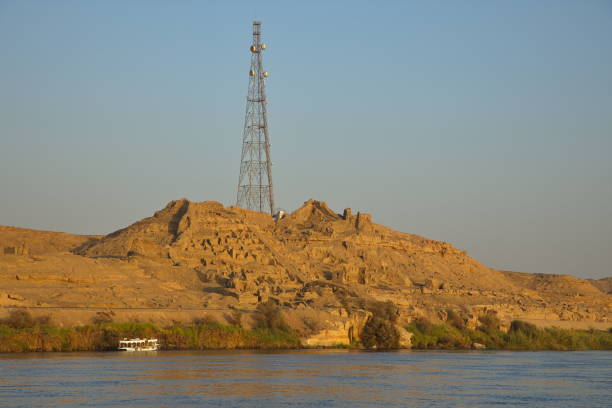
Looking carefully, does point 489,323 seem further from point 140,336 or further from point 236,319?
point 140,336

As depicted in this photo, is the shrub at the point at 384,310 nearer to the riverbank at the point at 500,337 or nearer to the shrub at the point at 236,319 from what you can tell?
the riverbank at the point at 500,337

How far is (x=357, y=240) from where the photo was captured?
107688 mm

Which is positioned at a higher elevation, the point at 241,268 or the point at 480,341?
the point at 241,268

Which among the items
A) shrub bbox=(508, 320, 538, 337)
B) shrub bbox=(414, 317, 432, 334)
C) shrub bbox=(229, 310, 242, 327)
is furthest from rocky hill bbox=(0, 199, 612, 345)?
shrub bbox=(508, 320, 538, 337)

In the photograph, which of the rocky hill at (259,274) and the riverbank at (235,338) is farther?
the rocky hill at (259,274)

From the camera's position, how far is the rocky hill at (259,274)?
72000 mm

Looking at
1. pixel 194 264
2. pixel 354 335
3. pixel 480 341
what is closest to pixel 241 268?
pixel 194 264

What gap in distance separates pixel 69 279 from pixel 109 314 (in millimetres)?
9570

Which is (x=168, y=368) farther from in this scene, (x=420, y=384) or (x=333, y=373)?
(x=420, y=384)

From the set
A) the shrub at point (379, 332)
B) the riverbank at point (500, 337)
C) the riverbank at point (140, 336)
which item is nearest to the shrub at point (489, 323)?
the riverbank at point (500, 337)

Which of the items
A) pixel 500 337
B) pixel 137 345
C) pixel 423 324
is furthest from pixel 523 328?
pixel 137 345

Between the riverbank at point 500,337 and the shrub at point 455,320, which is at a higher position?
the shrub at point 455,320

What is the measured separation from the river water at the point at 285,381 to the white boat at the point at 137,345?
1.44m

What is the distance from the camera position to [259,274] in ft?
286
